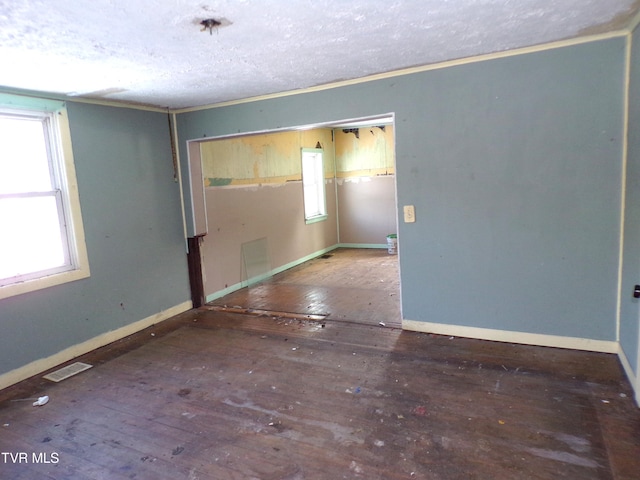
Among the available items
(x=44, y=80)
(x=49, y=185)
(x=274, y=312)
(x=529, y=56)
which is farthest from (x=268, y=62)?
(x=274, y=312)

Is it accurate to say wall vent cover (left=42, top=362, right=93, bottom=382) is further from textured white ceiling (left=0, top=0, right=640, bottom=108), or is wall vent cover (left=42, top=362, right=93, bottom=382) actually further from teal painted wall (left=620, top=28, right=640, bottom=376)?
teal painted wall (left=620, top=28, right=640, bottom=376)

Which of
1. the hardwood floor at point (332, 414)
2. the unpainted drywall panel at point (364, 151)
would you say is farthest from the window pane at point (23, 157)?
the unpainted drywall panel at point (364, 151)

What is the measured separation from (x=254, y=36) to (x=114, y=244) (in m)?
2.52

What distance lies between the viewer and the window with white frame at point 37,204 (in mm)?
3143

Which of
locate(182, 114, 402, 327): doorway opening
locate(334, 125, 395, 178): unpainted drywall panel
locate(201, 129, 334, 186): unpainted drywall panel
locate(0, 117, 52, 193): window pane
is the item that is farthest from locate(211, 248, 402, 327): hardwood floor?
locate(0, 117, 52, 193): window pane

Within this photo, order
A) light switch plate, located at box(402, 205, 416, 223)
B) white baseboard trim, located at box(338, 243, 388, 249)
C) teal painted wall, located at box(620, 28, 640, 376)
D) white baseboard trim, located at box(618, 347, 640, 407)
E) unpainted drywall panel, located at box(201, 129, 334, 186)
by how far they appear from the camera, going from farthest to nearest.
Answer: white baseboard trim, located at box(338, 243, 388, 249), unpainted drywall panel, located at box(201, 129, 334, 186), light switch plate, located at box(402, 205, 416, 223), teal painted wall, located at box(620, 28, 640, 376), white baseboard trim, located at box(618, 347, 640, 407)

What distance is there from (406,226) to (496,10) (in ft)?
5.86

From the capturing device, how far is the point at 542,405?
8.00 ft

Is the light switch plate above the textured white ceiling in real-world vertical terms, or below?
below

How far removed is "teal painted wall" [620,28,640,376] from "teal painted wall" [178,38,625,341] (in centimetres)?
16

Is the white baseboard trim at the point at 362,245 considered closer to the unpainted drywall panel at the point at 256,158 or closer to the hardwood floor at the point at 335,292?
the hardwood floor at the point at 335,292

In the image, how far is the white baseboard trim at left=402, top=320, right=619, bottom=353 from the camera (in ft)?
9.99

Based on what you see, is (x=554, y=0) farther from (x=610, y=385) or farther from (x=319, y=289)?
(x=319, y=289)

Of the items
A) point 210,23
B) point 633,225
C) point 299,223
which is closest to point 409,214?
point 633,225
